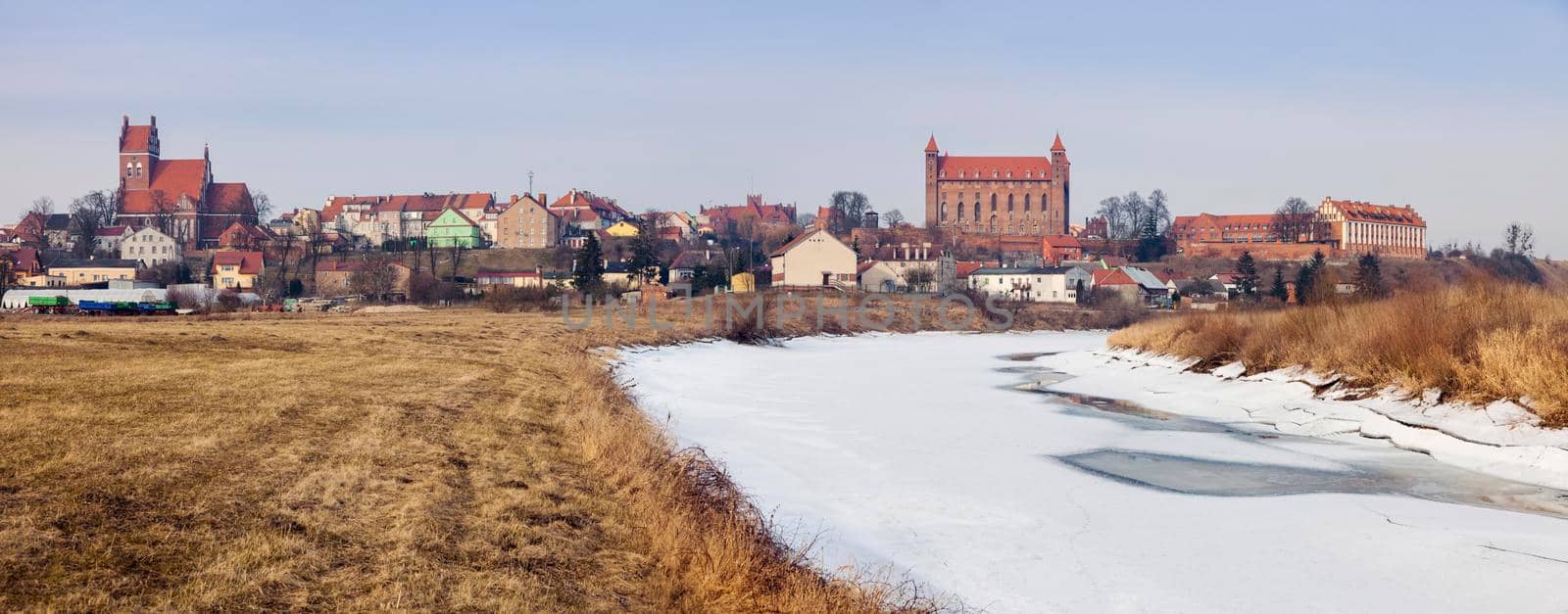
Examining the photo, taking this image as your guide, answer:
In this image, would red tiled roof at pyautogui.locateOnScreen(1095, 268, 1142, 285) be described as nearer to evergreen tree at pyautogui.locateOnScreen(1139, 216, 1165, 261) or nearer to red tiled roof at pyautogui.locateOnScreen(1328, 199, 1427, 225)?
evergreen tree at pyautogui.locateOnScreen(1139, 216, 1165, 261)

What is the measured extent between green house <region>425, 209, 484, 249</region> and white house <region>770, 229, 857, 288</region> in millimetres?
56956

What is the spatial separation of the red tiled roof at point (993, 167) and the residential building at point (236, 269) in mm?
109762

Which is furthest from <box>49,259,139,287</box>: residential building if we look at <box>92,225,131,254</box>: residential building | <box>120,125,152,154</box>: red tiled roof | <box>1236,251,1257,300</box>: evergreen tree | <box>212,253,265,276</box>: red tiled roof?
<box>1236,251,1257,300</box>: evergreen tree

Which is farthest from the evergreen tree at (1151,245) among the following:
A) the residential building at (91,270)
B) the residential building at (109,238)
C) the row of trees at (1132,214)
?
the residential building at (109,238)

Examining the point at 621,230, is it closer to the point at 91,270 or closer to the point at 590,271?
the point at 91,270

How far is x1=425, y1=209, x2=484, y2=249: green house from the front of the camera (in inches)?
5463

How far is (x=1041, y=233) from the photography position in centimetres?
18638

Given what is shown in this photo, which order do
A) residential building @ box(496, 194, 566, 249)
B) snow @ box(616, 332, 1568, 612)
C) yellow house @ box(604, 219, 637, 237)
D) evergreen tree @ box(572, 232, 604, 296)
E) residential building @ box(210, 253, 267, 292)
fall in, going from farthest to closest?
1. yellow house @ box(604, 219, 637, 237)
2. residential building @ box(496, 194, 566, 249)
3. residential building @ box(210, 253, 267, 292)
4. evergreen tree @ box(572, 232, 604, 296)
5. snow @ box(616, 332, 1568, 612)

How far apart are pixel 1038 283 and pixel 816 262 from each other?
26555mm

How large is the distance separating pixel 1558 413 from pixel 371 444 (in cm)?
1532

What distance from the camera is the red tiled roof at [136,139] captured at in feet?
527

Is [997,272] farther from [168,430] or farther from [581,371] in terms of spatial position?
[168,430]

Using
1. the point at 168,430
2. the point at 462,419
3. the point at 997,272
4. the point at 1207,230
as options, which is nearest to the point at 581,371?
the point at 462,419

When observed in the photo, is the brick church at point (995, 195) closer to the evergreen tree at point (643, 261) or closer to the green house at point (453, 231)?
the green house at point (453, 231)
